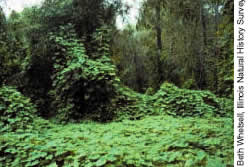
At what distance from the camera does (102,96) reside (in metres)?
6.15

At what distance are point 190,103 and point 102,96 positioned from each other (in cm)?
288

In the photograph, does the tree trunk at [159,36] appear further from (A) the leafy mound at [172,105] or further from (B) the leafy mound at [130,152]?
(B) the leafy mound at [130,152]

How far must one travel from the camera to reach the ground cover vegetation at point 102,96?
2.71 m

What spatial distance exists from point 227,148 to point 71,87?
4.75 metres

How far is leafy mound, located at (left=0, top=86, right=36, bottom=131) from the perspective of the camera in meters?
4.44

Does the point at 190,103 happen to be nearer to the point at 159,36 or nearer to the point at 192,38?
the point at 192,38

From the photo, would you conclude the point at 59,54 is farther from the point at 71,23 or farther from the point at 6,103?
the point at 6,103

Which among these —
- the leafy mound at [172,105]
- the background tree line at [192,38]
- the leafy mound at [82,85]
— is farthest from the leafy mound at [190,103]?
the leafy mound at [82,85]

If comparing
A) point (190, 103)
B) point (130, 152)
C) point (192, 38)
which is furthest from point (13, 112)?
point (192, 38)

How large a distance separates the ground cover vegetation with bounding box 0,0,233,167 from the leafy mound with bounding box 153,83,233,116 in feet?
0.11

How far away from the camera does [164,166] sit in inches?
90.7

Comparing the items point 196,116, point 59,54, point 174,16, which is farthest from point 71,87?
point 174,16

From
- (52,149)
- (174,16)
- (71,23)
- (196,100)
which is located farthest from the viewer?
(174,16)

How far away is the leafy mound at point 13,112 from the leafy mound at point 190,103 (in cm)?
396
